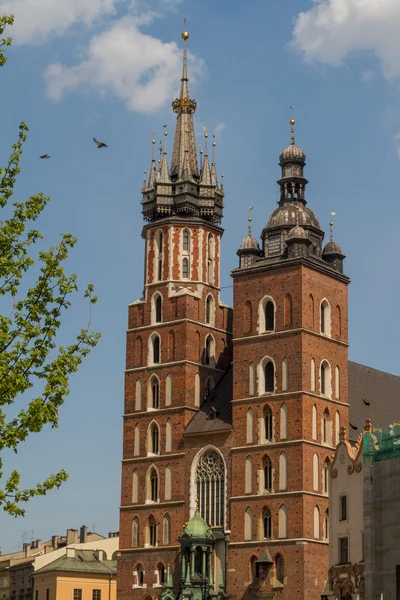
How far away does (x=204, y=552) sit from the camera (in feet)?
225

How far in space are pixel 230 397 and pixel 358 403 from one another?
8706 mm

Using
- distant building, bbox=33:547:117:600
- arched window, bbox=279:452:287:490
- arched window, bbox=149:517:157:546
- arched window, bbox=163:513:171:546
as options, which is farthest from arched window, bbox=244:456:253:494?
distant building, bbox=33:547:117:600

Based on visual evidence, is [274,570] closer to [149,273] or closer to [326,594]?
[326,594]

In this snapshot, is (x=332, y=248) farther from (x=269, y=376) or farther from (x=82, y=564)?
(x=82, y=564)

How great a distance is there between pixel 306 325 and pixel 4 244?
1757 inches

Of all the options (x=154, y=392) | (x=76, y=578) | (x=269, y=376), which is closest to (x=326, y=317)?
→ (x=269, y=376)

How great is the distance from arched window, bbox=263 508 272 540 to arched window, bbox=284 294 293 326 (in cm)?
1041

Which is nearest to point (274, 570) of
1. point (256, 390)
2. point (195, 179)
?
point (256, 390)

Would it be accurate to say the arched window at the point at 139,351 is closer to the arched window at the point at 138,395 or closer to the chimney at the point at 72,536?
the arched window at the point at 138,395

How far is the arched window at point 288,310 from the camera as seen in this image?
6988cm

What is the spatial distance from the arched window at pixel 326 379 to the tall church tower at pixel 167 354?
23.5ft

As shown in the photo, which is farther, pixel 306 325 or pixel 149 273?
pixel 149 273

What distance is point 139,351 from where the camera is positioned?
7525 cm

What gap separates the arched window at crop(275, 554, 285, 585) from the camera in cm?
6609
